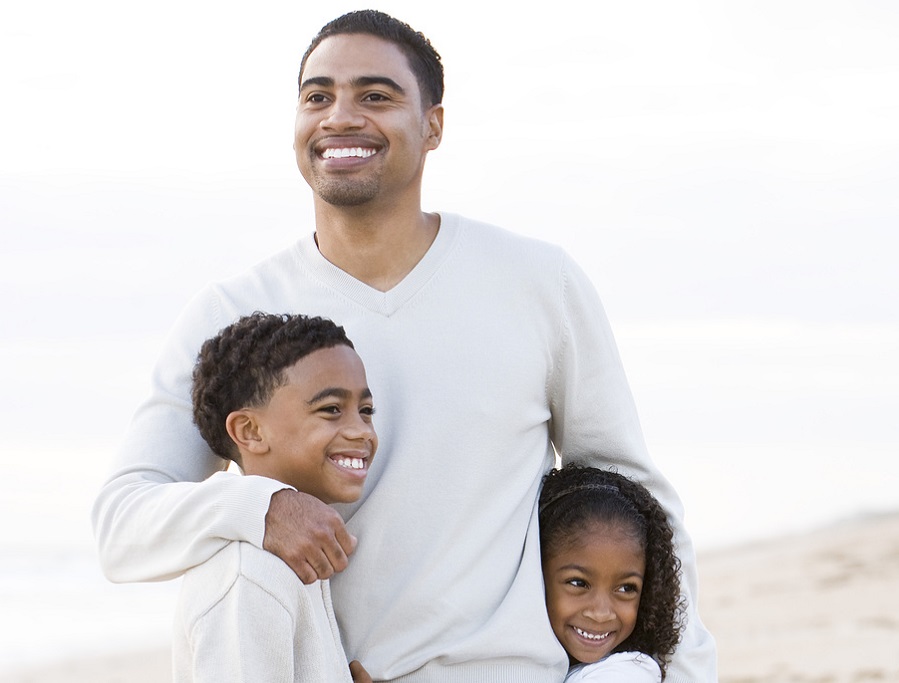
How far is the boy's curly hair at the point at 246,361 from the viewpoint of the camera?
2.60 m

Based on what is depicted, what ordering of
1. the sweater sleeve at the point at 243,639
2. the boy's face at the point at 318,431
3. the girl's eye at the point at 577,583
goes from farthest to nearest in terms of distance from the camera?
1. the girl's eye at the point at 577,583
2. the boy's face at the point at 318,431
3. the sweater sleeve at the point at 243,639

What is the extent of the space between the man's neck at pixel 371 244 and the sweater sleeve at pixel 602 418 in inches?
14.7

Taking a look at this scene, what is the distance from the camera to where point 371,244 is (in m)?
3.04

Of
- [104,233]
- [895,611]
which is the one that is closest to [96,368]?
[104,233]

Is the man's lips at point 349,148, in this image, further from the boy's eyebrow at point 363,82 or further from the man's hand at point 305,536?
the man's hand at point 305,536

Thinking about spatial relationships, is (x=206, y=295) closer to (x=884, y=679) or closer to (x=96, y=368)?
(x=884, y=679)

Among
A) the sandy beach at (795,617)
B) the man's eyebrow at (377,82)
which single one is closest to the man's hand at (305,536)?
the man's eyebrow at (377,82)

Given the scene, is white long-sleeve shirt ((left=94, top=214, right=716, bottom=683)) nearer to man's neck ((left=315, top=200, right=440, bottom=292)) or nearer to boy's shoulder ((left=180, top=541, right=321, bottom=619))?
man's neck ((left=315, top=200, right=440, bottom=292))

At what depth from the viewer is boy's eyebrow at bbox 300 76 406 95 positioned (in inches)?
119

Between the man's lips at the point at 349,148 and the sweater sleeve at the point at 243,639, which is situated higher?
the man's lips at the point at 349,148

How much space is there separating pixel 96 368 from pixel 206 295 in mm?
13717

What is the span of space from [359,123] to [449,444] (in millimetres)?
742

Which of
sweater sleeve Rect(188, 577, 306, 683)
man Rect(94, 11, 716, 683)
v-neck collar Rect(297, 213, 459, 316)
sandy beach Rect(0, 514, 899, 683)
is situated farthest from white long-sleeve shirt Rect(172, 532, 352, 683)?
sandy beach Rect(0, 514, 899, 683)

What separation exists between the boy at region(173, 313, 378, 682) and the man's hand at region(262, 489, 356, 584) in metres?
0.02
